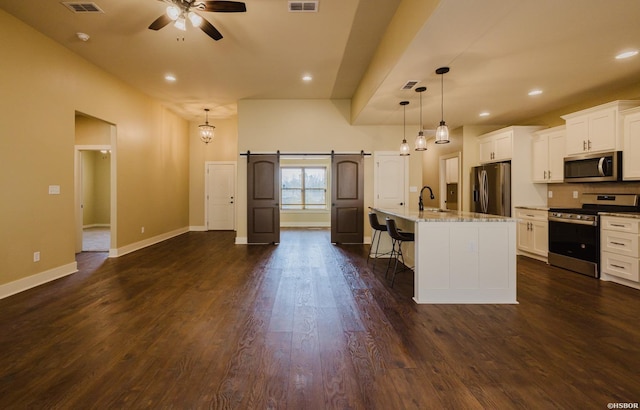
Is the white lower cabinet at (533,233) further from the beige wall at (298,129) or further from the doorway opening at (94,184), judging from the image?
the doorway opening at (94,184)

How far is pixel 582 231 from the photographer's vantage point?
14.2 feet

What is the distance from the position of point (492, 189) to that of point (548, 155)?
108cm

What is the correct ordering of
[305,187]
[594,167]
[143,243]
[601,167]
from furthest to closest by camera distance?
1. [305,187]
2. [143,243]
3. [594,167]
4. [601,167]

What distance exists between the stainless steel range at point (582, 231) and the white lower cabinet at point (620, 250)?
76 millimetres

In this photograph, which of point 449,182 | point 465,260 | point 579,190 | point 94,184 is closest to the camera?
point 465,260

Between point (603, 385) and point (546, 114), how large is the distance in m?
5.65

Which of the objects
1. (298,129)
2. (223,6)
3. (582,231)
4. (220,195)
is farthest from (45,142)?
(582,231)

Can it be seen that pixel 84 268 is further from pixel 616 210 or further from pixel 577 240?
pixel 616 210

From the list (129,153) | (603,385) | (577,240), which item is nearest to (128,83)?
(129,153)

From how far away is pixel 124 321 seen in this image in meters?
2.77

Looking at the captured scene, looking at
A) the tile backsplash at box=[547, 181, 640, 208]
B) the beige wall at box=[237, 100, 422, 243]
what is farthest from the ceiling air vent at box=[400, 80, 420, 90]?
the tile backsplash at box=[547, 181, 640, 208]

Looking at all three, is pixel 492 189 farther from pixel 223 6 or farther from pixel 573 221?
pixel 223 6

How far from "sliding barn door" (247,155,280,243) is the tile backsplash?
553cm

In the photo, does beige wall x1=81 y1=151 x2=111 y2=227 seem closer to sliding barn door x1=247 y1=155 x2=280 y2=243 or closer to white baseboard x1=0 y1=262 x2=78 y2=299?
sliding barn door x1=247 y1=155 x2=280 y2=243
